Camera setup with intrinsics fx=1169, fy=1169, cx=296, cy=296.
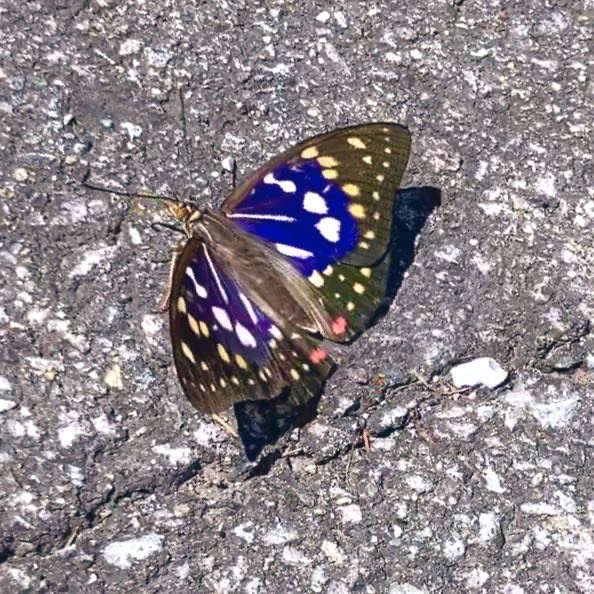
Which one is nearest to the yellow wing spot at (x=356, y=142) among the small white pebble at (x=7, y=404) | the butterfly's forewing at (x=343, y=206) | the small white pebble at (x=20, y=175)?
the butterfly's forewing at (x=343, y=206)

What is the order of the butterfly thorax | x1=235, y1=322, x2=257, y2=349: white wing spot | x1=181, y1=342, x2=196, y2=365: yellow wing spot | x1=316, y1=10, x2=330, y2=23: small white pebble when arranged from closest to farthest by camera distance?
x1=181, y1=342, x2=196, y2=365: yellow wing spot < x1=235, y1=322, x2=257, y2=349: white wing spot < the butterfly thorax < x1=316, y1=10, x2=330, y2=23: small white pebble

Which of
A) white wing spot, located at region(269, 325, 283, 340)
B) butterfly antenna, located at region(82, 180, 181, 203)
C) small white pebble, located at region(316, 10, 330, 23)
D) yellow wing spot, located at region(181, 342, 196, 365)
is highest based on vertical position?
small white pebble, located at region(316, 10, 330, 23)

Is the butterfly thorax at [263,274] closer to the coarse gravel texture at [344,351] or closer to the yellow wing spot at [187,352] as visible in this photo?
the coarse gravel texture at [344,351]

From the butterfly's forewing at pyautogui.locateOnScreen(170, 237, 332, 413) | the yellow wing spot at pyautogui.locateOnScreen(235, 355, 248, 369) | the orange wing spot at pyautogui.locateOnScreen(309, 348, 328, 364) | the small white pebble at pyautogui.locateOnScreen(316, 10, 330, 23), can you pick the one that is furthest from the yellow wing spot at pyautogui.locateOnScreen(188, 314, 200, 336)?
the small white pebble at pyautogui.locateOnScreen(316, 10, 330, 23)

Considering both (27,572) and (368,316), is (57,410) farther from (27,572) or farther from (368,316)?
(368,316)

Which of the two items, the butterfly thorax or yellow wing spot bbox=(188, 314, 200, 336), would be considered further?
the butterfly thorax

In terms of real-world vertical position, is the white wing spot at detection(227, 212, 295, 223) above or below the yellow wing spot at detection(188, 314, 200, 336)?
above

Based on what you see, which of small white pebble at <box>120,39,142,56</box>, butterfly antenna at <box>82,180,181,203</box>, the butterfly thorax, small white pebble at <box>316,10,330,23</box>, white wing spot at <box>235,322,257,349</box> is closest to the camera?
white wing spot at <box>235,322,257,349</box>

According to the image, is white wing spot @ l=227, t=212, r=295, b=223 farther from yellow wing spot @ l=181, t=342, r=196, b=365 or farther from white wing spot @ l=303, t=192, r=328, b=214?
yellow wing spot @ l=181, t=342, r=196, b=365
